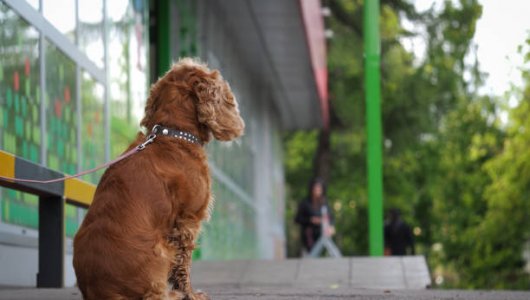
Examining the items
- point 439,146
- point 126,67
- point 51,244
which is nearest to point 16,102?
point 51,244

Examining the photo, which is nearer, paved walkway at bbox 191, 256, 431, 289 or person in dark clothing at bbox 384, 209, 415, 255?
paved walkway at bbox 191, 256, 431, 289

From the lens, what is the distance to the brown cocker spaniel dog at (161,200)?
475cm

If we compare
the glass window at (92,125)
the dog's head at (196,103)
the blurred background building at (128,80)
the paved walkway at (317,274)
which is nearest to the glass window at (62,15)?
the blurred background building at (128,80)

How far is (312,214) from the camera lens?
61.5 ft

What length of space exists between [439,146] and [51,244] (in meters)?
27.3

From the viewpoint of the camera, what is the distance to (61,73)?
10359 millimetres

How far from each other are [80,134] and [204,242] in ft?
23.5

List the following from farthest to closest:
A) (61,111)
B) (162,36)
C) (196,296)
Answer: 1. (162,36)
2. (61,111)
3. (196,296)

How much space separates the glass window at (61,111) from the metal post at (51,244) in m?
1.74

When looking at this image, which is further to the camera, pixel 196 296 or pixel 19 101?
pixel 19 101

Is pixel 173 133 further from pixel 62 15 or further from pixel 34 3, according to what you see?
pixel 62 15

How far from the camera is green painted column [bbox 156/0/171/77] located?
15758mm

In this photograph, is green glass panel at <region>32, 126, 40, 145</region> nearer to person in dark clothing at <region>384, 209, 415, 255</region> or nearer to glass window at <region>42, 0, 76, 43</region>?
glass window at <region>42, 0, 76, 43</region>

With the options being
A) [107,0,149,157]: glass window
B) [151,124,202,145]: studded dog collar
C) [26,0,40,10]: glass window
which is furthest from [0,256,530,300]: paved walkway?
[151,124,202,145]: studded dog collar
